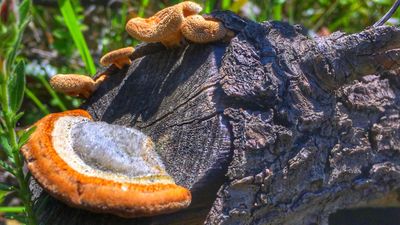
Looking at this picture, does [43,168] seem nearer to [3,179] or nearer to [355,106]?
[355,106]

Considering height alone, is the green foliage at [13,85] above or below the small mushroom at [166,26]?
below

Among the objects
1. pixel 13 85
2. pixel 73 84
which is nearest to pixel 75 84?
pixel 73 84

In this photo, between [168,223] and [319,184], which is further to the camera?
[319,184]

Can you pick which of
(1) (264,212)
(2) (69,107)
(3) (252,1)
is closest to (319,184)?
(1) (264,212)

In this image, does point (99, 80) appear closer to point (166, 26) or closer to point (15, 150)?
point (166, 26)

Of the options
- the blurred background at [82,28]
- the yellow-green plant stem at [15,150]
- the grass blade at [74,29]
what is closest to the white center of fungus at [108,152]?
the yellow-green plant stem at [15,150]

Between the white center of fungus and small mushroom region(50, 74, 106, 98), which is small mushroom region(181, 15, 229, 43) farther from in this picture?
small mushroom region(50, 74, 106, 98)

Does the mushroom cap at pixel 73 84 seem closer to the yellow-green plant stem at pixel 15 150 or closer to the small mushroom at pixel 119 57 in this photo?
the small mushroom at pixel 119 57
